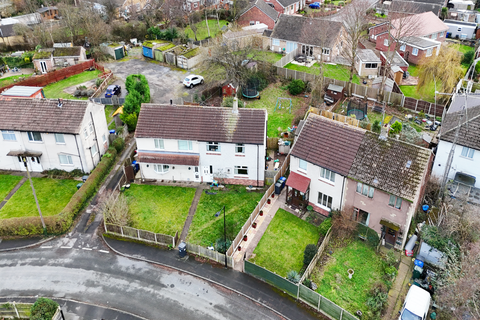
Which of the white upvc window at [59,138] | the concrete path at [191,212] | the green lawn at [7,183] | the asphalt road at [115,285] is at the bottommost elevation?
the asphalt road at [115,285]

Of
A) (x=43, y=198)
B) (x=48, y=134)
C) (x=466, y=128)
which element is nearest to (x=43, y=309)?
(x=43, y=198)

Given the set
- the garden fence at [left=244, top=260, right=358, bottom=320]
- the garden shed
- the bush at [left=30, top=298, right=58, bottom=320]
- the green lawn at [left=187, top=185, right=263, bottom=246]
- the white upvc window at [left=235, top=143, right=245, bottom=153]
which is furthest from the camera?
the garden shed

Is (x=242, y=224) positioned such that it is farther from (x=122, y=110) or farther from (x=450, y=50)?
(x=450, y=50)

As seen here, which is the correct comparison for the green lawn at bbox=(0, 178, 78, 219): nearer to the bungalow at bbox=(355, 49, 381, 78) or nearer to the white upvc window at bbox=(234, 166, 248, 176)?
the white upvc window at bbox=(234, 166, 248, 176)

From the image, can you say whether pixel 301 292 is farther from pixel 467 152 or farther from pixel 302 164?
pixel 467 152

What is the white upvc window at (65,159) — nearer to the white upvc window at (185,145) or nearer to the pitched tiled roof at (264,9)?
the white upvc window at (185,145)

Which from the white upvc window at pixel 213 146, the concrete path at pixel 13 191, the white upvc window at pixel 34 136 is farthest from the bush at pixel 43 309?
the white upvc window at pixel 34 136

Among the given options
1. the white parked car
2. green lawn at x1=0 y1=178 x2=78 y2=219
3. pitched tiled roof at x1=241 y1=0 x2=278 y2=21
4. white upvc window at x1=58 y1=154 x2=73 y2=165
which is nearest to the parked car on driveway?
the white parked car
